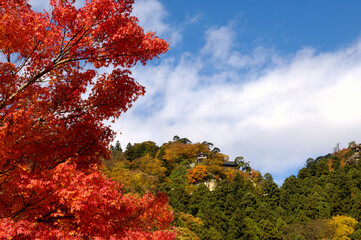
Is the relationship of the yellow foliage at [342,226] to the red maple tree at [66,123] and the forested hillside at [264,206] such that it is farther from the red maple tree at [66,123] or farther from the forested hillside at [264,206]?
the red maple tree at [66,123]

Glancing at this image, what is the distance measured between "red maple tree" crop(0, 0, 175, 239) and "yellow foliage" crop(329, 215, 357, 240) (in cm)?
3338

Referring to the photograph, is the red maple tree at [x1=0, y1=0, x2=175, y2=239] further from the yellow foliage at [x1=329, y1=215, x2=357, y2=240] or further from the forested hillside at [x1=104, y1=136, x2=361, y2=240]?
the yellow foliage at [x1=329, y1=215, x2=357, y2=240]

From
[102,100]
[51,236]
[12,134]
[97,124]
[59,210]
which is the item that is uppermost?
[102,100]

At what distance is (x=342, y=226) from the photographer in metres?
36.3

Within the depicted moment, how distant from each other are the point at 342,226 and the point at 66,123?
37.5 metres

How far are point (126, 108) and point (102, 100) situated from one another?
781mm

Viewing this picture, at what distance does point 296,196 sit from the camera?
4612 centimetres

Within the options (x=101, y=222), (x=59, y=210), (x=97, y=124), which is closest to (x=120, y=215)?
(x=101, y=222)

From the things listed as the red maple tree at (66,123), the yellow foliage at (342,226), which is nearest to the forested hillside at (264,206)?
the yellow foliage at (342,226)

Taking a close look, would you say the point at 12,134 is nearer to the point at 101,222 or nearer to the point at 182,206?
the point at 101,222

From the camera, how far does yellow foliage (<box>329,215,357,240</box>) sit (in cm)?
3569

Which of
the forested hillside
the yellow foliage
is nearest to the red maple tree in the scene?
the forested hillside

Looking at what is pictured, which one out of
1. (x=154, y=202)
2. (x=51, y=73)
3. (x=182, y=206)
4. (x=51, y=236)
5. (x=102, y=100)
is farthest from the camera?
(x=182, y=206)

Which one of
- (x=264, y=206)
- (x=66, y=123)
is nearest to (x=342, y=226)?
(x=264, y=206)
